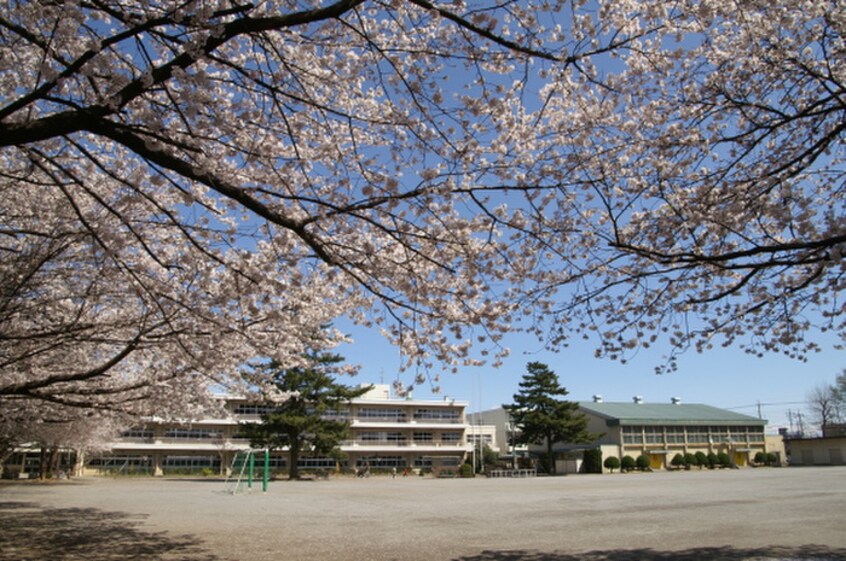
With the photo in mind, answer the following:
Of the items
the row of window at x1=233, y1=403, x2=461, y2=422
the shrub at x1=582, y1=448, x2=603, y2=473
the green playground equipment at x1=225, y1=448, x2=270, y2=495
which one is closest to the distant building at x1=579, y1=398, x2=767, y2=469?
the shrub at x1=582, y1=448, x2=603, y2=473

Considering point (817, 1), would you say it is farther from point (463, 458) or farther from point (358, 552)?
point (463, 458)

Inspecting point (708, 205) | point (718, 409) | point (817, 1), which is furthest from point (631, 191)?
point (718, 409)

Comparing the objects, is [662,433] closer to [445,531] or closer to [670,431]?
[670,431]

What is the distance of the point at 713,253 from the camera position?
22.6 ft

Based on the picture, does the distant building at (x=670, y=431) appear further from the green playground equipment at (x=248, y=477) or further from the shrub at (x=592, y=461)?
the green playground equipment at (x=248, y=477)

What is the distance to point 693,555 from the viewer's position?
7.14 m

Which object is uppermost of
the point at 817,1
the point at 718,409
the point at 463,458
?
the point at 817,1

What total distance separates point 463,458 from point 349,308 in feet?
182

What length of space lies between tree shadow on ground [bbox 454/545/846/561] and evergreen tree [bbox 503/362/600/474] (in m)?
34.9

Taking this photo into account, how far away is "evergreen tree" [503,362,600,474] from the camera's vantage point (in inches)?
1646

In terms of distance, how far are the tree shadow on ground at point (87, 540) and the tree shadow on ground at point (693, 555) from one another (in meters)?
3.82

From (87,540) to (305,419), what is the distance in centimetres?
2851

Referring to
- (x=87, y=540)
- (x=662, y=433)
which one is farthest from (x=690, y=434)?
(x=87, y=540)

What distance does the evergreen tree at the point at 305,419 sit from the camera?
36.9 metres
